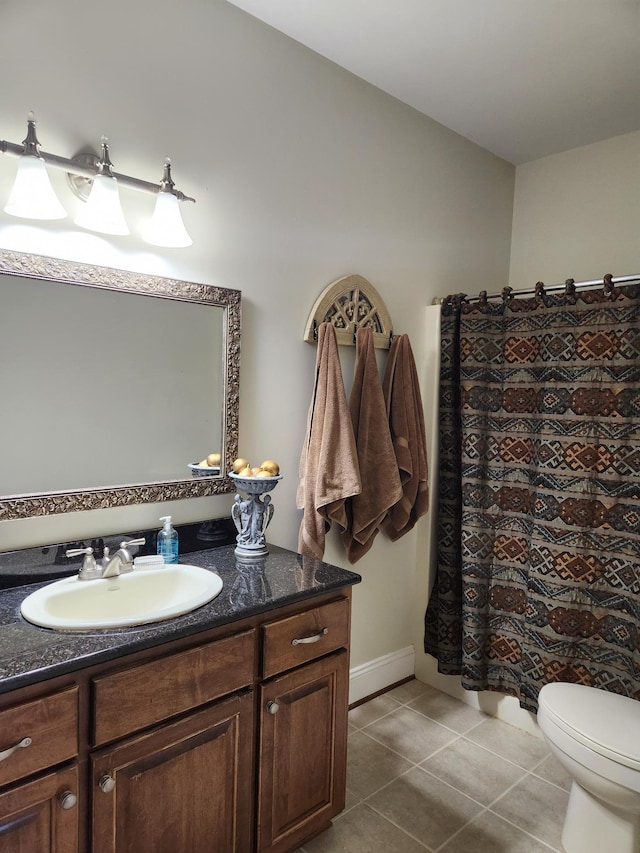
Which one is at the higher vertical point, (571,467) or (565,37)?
(565,37)

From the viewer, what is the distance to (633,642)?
2070 millimetres

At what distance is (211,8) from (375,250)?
1.04 meters

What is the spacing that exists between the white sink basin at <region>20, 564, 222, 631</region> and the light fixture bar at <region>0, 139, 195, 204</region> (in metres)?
1.10

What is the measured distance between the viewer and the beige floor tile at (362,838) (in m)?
1.72

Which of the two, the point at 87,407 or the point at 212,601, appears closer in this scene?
the point at 212,601

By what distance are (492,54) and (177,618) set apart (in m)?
2.25

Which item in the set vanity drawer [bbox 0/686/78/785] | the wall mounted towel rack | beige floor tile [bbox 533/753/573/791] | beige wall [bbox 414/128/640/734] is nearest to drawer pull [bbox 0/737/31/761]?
vanity drawer [bbox 0/686/78/785]

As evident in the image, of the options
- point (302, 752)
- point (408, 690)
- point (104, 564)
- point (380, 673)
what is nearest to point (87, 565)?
point (104, 564)

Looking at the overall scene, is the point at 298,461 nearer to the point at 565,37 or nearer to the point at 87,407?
the point at 87,407

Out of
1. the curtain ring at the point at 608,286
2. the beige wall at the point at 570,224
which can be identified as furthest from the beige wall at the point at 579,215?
the curtain ring at the point at 608,286

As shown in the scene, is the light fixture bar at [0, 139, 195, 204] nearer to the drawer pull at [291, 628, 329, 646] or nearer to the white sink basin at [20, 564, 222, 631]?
the white sink basin at [20, 564, 222, 631]

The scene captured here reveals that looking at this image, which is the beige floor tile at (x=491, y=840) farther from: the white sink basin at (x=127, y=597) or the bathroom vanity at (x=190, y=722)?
the white sink basin at (x=127, y=597)

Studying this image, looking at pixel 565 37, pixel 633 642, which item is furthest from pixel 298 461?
pixel 565 37

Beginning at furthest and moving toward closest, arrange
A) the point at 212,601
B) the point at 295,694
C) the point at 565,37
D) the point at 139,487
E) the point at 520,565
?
the point at 520,565 < the point at 565,37 < the point at 139,487 < the point at 295,694 < the point at 212,601
